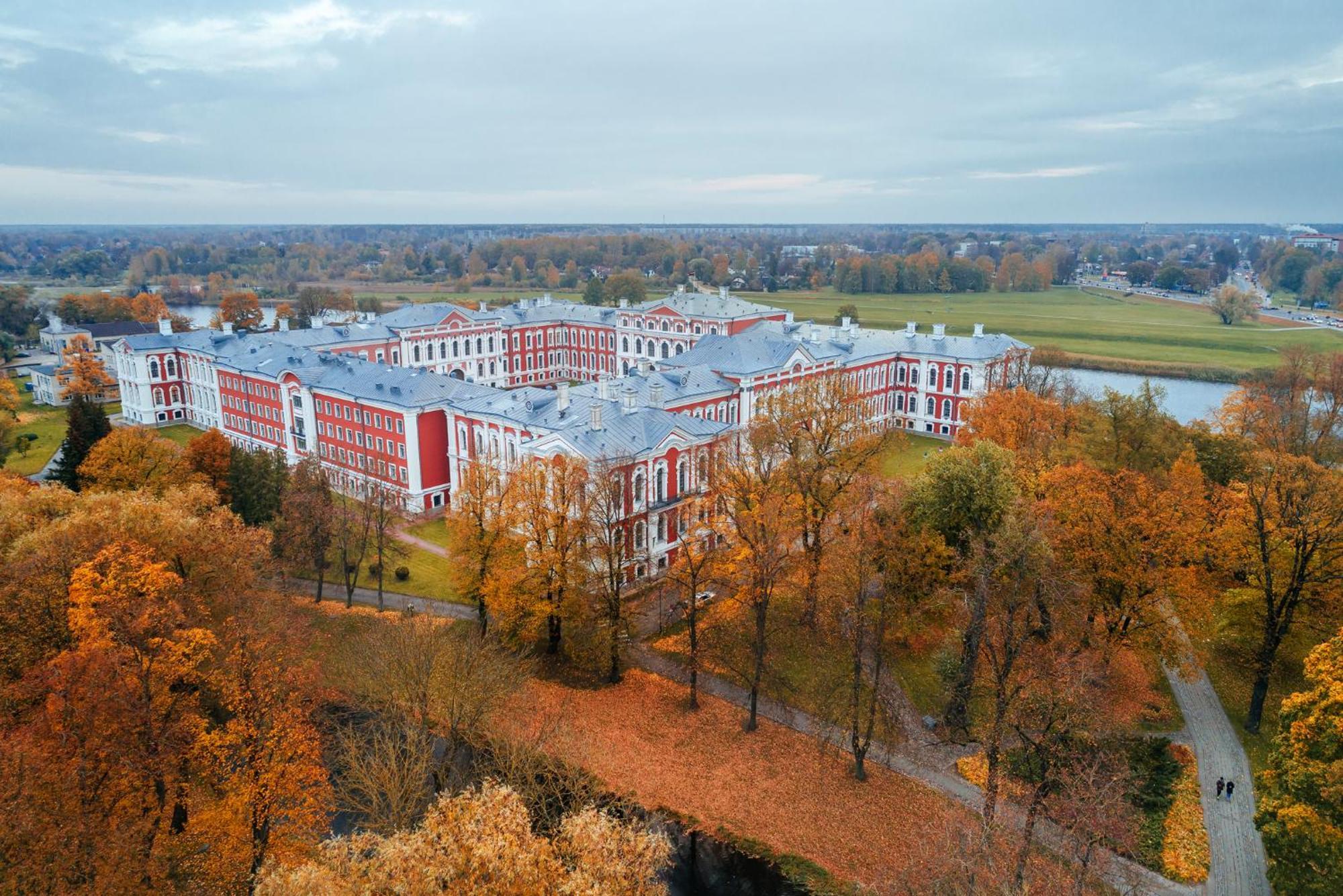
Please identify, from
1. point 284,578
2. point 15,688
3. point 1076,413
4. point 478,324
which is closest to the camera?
point 15,688

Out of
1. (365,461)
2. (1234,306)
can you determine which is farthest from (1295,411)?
(1234,306)

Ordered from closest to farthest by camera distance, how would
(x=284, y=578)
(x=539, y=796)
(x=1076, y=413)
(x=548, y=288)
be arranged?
1. (x=539, y=796)
2. (x=284, y=578)
3. (x=1076, y=413)
4. (x=548, y=288)

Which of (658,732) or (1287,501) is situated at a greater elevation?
(1287,501)

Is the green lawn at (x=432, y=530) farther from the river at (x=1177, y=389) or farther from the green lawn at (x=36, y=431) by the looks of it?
the river at (x=1177, y=389)

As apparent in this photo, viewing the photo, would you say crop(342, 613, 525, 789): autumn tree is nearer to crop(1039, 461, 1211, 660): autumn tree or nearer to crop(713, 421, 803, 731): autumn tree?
crop(713, 421, 803, 731): autumn tree

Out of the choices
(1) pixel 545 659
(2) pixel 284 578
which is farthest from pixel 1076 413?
(2) pixel 284 578

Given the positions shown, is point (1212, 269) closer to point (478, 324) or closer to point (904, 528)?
point (478, 324)

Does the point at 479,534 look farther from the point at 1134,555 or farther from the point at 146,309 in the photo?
the point at 146,309
